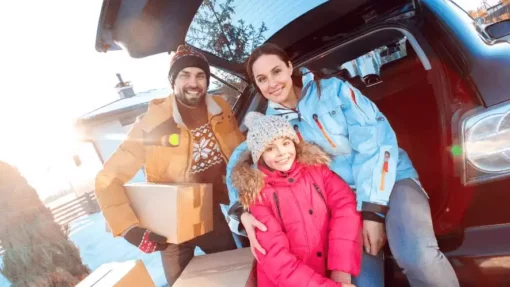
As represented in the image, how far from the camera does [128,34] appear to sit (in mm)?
2123

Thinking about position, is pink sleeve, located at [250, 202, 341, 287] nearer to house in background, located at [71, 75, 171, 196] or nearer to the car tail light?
the car tail light

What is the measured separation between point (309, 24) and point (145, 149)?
59.9 inches

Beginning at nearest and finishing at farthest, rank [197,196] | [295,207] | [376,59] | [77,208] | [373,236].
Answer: [373,236] < [295,207] < [197,196] < [376,59] < [77,208]

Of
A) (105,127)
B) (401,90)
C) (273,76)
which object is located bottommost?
(401,90)

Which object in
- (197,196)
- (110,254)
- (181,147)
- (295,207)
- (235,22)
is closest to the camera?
(295,207)

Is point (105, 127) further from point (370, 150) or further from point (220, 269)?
point (370, 150)

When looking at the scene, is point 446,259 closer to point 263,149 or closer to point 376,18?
point 263,149

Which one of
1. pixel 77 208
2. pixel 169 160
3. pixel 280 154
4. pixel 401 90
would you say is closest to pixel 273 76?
pixel 280 154

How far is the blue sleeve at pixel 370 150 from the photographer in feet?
4.63

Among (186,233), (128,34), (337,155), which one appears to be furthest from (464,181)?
(128,34)

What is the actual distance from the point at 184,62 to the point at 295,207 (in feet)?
4.29

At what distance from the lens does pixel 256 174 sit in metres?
1.57

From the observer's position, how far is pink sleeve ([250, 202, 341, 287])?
1400 mm

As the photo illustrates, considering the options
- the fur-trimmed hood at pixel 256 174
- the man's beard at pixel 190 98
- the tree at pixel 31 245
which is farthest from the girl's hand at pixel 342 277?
the tree at pixel 31 245
